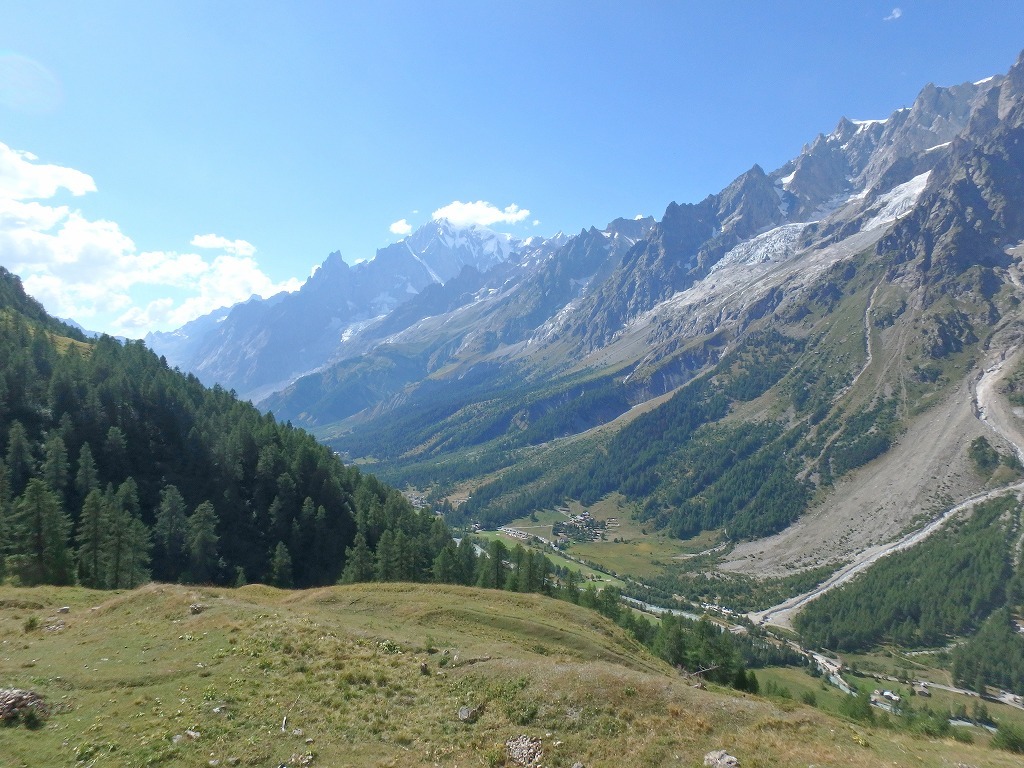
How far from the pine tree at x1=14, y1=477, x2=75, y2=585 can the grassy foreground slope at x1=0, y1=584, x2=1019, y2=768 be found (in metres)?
28.1

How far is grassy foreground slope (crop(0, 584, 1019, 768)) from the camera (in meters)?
22.1

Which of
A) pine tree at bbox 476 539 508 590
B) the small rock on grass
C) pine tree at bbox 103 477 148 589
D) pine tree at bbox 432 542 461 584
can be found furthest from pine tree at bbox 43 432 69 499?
the small rock on grass

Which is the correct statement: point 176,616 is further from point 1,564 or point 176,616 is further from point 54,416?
point 54,416

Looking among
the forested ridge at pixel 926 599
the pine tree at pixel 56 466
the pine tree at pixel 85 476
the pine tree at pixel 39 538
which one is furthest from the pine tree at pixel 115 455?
the forested ridge at pixel 926 599

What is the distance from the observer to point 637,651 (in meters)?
53.0

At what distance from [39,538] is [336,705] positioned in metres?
57.9

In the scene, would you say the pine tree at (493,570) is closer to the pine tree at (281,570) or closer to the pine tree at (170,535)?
the pine tree at (281,570)

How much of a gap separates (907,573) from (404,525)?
621 ft

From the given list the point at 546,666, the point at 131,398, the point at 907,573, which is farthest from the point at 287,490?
the point at 907,573

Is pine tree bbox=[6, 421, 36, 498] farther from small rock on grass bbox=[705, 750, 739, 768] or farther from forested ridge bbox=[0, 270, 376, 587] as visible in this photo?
small rock on grass bbox=[705, 750, 739, 768]

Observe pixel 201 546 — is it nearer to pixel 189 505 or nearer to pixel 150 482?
pixel 189 505

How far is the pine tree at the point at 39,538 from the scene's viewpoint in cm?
6050

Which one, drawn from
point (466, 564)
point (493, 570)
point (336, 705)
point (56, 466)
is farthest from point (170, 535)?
point (336, 705)

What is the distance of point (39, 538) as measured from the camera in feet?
203
